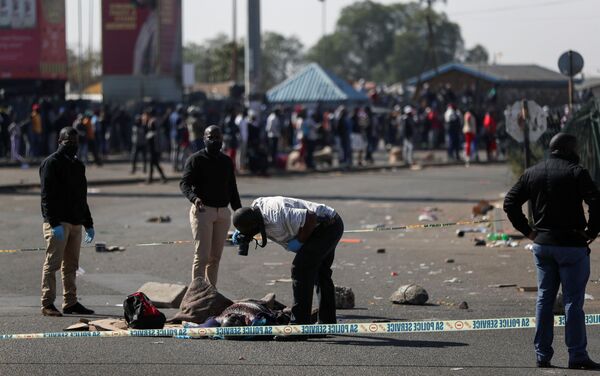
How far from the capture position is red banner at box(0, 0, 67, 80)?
44.1 meters

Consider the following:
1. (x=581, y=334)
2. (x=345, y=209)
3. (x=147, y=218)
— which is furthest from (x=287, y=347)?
(x=345, y=209)

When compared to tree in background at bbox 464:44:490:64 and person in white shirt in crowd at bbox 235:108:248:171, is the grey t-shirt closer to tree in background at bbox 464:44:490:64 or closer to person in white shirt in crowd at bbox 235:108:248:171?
person in white shirt in crowd at bbox 235:108:248:171

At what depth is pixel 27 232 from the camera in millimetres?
19156

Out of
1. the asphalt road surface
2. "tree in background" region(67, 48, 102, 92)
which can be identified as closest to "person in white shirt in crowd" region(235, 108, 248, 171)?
the asphalt road surface

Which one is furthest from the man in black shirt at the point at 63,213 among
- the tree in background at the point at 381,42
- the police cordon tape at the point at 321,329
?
the tree in background at the point at 381,42

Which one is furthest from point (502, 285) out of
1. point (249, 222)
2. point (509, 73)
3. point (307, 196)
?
point (509, 73)

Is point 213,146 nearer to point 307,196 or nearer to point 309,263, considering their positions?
point 309,263

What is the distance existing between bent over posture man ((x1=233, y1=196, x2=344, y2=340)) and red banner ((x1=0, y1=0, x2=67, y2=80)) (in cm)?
3628

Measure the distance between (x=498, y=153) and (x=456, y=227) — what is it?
818 inches

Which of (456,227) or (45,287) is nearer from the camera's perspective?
(45,287)

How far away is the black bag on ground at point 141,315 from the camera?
32.7 ft

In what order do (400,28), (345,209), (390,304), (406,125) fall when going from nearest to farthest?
(390,304)
(345,209)
(406,125)
(400,28)

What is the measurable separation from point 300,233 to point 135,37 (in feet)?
136

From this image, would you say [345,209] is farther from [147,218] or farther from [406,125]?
[406,125]
